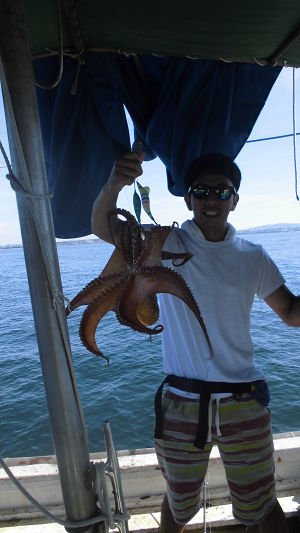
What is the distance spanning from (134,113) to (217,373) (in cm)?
202

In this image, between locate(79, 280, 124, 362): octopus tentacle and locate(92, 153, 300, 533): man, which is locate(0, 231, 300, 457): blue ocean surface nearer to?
locate(92, 153, 300, 533): man

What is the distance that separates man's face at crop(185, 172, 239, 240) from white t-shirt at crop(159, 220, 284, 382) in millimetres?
120

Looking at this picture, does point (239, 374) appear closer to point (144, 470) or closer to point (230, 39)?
point (144, 470)

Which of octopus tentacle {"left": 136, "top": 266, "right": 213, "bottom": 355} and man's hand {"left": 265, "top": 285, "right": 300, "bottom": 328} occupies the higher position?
octopus tentacle {"left": 136, "top": 266, "right": 213, "bottom": 355}

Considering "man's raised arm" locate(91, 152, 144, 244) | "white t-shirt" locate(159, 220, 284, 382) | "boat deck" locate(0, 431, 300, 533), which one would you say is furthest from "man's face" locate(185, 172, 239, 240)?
"boat deck" locate(0, 431, 300, 533)

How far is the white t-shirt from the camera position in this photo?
2.28 metres

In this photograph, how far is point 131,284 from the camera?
1646 mm

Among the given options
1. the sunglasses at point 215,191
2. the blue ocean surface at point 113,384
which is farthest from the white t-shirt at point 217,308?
the blue ocean surface at point 113,384

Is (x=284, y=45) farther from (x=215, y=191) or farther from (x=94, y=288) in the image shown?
(x=94, y=288)

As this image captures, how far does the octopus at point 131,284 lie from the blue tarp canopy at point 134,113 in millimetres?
1026

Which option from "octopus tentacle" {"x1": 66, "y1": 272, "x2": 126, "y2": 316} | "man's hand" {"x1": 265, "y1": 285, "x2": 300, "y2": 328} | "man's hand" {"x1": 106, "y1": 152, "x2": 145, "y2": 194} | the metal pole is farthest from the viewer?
"man's hand" {"x1": 265, "y1": 285, "x2": 300, "y2": 328}

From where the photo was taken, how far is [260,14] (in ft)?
6.47

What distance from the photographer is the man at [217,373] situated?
2203mm

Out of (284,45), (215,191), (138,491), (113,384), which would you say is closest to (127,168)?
(215,191)
